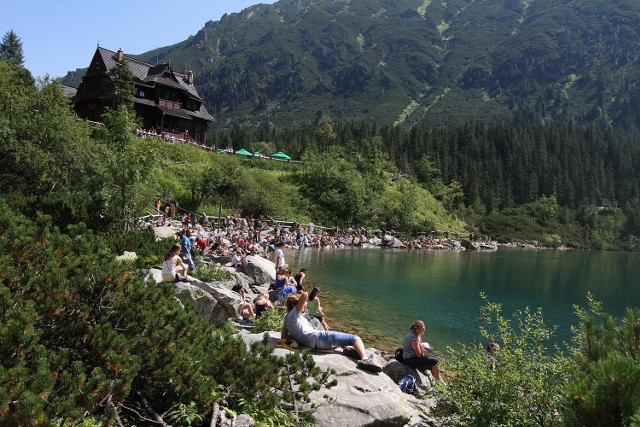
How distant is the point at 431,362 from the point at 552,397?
5.11 m

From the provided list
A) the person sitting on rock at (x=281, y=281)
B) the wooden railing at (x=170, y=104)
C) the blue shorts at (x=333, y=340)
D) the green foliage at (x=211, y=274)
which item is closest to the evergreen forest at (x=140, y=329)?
the blue shorts at (x=333, y=340)

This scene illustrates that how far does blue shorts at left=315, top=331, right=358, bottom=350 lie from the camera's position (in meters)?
8.66


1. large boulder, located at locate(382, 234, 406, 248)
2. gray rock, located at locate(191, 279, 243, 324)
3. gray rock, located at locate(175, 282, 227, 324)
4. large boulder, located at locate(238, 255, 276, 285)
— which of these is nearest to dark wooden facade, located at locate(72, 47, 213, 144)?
large boulder, located at locate(382, 234, 406, 248)

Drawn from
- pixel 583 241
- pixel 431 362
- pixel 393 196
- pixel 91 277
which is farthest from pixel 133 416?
pixel 583 241

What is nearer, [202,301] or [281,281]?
[202,301]

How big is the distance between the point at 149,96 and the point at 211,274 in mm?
41706

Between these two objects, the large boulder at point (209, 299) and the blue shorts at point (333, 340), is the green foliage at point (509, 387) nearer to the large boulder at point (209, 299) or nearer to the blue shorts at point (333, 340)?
the blue shorts at point (333, 340)

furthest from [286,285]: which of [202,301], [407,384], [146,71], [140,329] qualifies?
[146,71]

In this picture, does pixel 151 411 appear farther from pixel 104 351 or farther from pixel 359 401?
pixel 359 401

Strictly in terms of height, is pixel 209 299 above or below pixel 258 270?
above

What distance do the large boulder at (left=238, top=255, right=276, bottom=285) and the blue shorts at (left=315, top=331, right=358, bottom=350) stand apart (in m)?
12.2

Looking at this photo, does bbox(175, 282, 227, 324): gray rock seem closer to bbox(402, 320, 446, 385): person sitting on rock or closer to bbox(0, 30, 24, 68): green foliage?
bbox(402, 320, 446, 385): person sitting on rock

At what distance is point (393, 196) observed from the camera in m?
66.7

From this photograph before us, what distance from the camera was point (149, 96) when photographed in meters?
52.4
